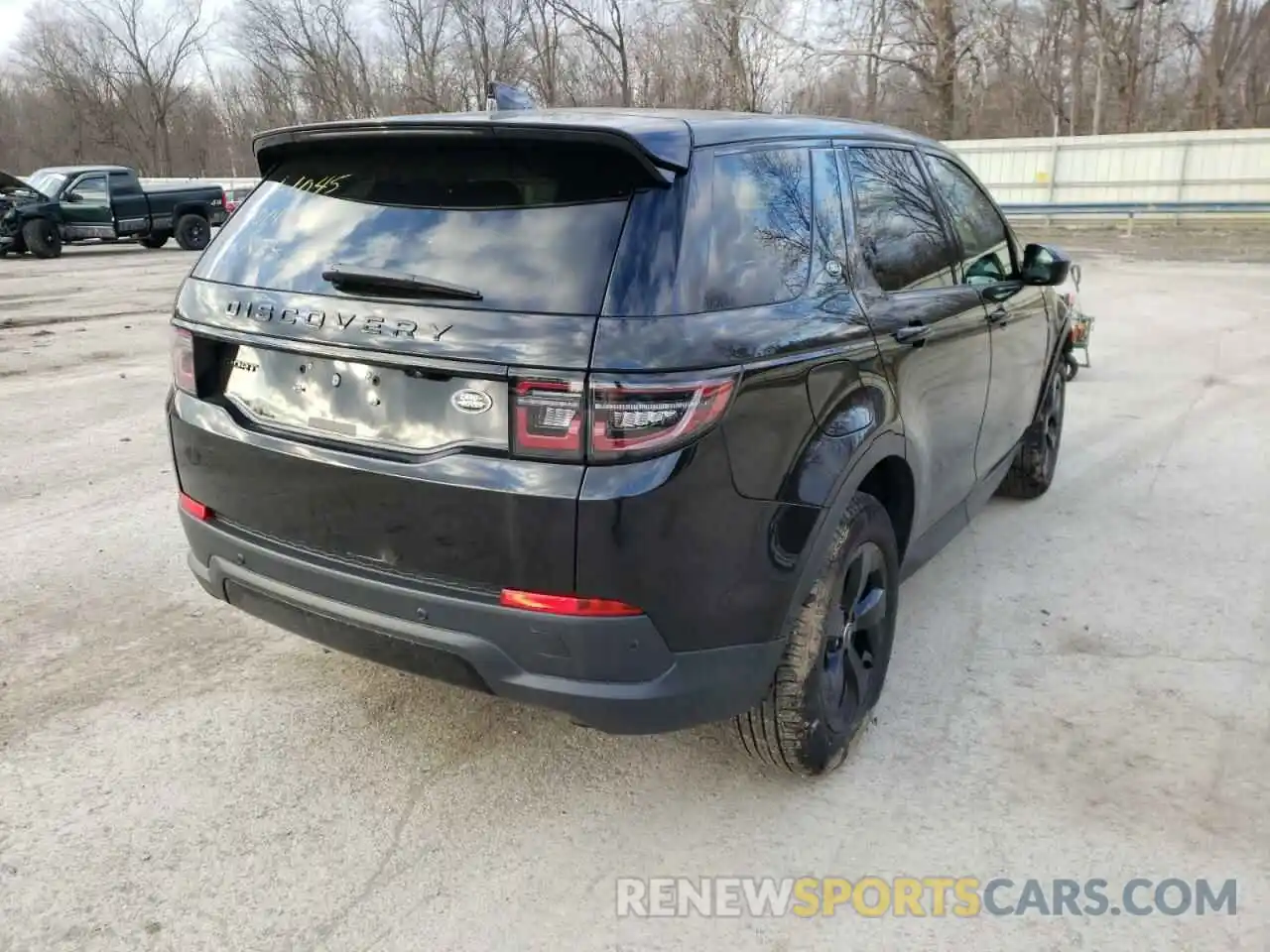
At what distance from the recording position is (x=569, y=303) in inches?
88.5

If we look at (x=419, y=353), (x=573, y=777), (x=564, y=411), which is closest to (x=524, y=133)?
(x=419, y=353)

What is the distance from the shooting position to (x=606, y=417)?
7.16ft

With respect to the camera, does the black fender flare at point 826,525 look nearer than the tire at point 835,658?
Yes

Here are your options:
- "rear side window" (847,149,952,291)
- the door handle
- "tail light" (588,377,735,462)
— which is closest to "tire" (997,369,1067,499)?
"rear side window" (847,149,952,291)

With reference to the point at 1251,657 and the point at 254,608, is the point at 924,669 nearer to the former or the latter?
the point at 1251,657

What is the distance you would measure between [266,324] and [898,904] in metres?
2.24

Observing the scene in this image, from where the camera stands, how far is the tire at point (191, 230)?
22.4m

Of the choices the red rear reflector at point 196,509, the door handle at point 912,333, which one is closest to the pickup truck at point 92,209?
the red rear reflector at point 196,509

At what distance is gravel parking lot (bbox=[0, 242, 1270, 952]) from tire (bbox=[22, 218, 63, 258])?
18.4 meters

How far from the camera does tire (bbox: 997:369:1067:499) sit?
17.2ft

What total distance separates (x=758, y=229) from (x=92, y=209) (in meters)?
22.4

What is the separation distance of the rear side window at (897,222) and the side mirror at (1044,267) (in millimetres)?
875

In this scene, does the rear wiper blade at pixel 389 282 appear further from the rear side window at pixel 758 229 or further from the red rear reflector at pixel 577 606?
the red rear reflector at pixel 577 606

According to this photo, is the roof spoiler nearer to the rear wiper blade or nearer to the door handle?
the rear wiper blade
